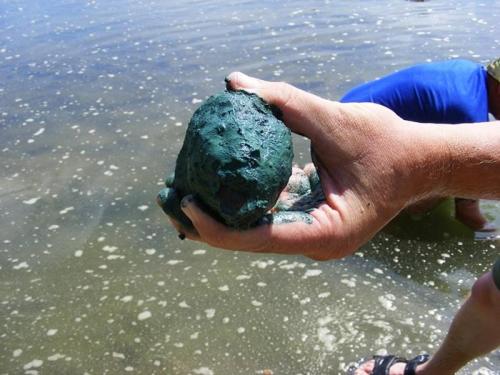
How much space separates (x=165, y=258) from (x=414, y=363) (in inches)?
73.2

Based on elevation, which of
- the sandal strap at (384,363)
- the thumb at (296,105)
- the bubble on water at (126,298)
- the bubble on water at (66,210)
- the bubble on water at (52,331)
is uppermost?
the thumb at (296,105)

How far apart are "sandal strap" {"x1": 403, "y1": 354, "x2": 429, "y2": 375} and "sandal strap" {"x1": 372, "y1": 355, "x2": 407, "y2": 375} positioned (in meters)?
0.06

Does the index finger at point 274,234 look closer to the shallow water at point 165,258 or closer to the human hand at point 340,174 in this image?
the human hand at point 340,174

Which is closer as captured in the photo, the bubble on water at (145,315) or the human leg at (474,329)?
the human leg at (474,329)

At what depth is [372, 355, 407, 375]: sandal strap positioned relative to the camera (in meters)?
2.59

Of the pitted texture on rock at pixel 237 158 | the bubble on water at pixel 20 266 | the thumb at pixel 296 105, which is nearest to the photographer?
the pitted texture on rock at pixel 237 158

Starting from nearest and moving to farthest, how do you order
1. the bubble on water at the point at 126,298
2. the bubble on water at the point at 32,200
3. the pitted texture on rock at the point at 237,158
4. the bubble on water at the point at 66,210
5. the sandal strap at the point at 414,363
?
1. the pitted texture on rock at the point at 237,158
2. the sandal strap at the point at 414,363
3. the bubble on water at the point at 126,298
4. the bubble on water at the point at 66,210
5. the bubble on water at the point at 32,200

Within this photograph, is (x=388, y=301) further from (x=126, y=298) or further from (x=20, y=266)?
(x=20, y=266)

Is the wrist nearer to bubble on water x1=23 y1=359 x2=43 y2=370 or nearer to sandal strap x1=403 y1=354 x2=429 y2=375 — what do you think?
sandal strap x1=403 y1=354 x2=429 y2=375

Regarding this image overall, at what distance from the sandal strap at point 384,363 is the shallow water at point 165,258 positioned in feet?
0.47

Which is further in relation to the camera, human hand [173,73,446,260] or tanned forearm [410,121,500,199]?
tanned forearm [410,121,500,199]

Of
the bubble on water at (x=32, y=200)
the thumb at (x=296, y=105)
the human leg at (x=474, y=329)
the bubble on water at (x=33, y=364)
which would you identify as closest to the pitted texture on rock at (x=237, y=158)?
the thumb at (x=296, y=105)

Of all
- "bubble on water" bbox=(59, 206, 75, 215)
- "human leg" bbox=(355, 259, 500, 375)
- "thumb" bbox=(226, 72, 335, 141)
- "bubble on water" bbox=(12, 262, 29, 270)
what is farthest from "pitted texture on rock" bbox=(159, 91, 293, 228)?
"bubble on water" bbox=(59, 206, 75, 215)

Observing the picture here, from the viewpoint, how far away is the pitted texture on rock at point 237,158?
1702 mm
